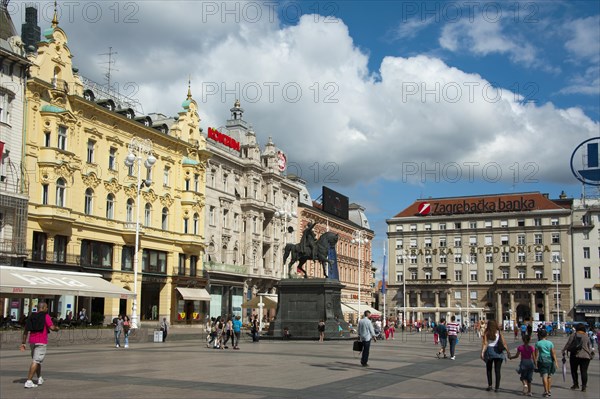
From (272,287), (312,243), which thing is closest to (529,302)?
(272,287)

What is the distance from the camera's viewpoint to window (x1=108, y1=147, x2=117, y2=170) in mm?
53625

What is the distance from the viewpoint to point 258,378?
1709cm

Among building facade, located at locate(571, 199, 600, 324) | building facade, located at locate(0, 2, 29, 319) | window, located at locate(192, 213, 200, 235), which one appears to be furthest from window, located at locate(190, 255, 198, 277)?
building facade, located at locate(571, 199, 600, 324)

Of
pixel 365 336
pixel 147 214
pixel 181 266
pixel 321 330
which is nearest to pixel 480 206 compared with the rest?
pixel 181 266

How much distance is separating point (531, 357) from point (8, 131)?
3666 cm

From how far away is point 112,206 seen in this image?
54.0 m

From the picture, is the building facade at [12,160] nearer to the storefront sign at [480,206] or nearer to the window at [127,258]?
the window at [127,258]

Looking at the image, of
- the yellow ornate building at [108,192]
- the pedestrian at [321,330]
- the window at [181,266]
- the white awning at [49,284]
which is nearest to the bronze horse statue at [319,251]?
the pedestrian at [321,330]

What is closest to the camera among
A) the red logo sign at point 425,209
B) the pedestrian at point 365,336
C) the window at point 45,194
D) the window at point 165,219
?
the pedestrian at point 365,336

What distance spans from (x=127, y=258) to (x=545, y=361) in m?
44.0

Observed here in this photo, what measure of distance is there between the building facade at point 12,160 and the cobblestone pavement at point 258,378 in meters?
19.8

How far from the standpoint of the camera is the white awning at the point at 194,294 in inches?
2373

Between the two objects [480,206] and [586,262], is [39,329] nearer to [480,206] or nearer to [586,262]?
[586,262]

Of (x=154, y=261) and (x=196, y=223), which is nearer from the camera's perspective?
(x=154, y=261)
